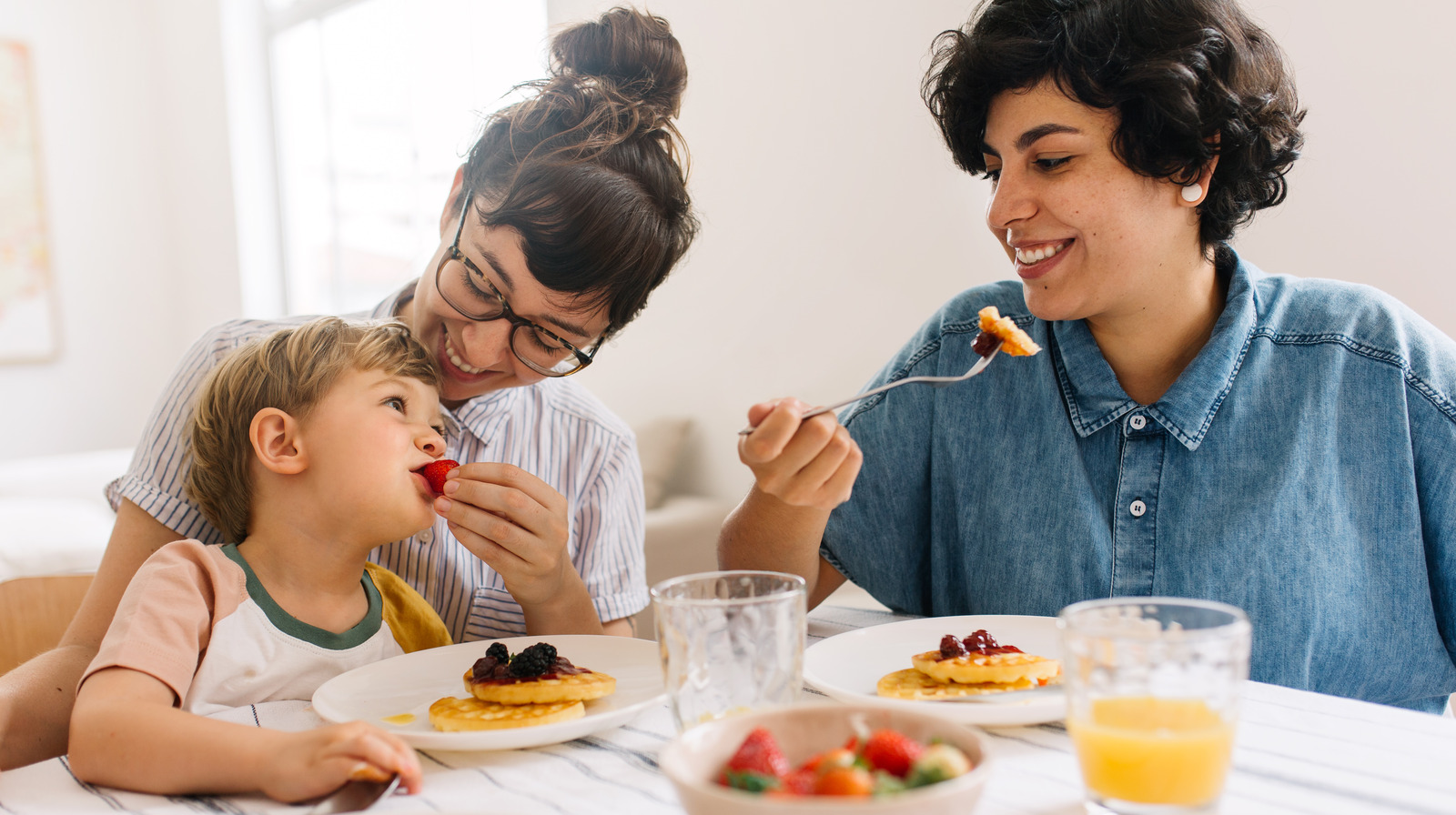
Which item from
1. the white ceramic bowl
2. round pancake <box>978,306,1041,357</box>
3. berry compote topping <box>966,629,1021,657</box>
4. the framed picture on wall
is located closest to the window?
the framed picture on wall

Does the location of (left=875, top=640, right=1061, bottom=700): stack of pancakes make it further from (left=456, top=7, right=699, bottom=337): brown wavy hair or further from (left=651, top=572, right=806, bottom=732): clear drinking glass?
(left=456, top=7, right=699, bottom=337): brown wavy hair

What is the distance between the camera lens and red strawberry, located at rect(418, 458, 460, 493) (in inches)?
51.9

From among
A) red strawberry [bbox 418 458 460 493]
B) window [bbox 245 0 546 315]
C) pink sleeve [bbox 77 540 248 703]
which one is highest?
window [bbox 245 0 546 315]

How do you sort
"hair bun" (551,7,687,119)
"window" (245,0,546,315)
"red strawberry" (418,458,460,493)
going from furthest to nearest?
"window" (245,0,546,315) < "hair bun" (551,7,687,119) < "red strawberry" (418,458,460,493)

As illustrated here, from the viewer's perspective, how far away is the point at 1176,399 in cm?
140

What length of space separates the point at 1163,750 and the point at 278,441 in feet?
3.71

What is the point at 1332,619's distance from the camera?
1.34 m

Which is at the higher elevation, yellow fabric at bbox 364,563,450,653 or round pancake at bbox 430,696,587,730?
round pancake at bbox 430,696,587,730

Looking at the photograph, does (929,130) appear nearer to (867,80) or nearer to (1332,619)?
(867,80)

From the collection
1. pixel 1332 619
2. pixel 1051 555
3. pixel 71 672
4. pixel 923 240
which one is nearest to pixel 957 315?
pixel 1051 555

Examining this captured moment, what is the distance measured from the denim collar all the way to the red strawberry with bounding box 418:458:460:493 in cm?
91

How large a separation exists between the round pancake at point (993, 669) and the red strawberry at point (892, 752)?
14.0 inches

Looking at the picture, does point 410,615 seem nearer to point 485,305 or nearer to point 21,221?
point 485,305

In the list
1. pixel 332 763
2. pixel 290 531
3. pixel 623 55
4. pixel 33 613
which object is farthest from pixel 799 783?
pixel 33 613
